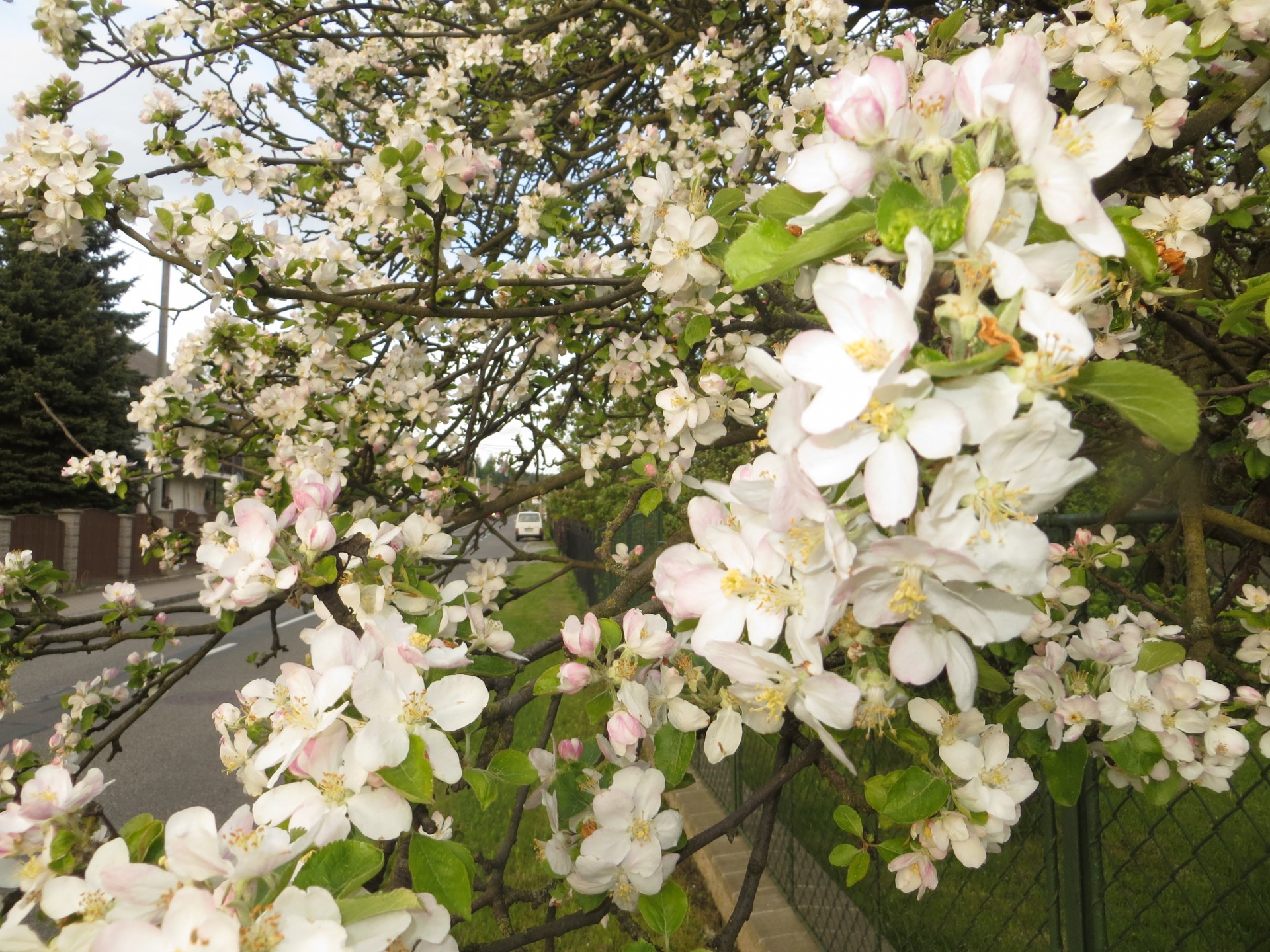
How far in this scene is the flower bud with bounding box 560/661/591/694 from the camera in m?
1.14

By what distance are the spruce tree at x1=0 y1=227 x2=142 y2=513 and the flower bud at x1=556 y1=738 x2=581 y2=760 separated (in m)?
19.2

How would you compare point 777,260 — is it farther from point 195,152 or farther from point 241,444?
point 241,444

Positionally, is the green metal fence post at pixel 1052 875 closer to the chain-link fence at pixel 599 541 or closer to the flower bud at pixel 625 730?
the flower bud at pixel 625 730

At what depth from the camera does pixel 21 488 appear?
55.6ft

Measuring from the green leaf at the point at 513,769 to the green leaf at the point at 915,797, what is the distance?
1.66 feet

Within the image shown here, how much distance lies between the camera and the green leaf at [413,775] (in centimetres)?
83

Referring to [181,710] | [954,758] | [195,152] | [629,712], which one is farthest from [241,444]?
[181,710]

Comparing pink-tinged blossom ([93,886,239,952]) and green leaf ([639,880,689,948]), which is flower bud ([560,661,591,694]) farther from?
pink-tinged blossom ([93,886,239,952])

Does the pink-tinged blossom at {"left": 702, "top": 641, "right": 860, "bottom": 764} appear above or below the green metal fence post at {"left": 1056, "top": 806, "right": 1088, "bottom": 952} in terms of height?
above

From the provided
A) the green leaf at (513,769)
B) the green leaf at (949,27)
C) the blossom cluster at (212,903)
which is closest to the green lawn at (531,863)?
the green leaf at (513,769)

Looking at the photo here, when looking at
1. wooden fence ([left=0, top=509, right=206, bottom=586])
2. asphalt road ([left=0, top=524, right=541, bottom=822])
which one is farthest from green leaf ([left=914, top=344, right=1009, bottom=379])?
wooden fence ([left=0, top=509, right=206, bottom=586])

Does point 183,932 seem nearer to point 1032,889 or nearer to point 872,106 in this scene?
point 872,106

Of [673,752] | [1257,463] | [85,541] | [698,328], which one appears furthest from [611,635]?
[85,541]

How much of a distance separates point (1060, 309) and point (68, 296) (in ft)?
73.5
